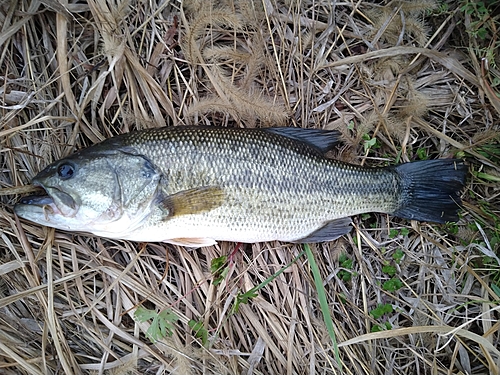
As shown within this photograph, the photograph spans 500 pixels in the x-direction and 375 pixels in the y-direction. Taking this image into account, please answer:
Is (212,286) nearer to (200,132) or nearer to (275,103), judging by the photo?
(200,132)

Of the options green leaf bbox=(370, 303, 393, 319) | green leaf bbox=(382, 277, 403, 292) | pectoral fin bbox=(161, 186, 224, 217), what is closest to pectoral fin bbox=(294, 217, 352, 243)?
green leaf bbox=(382, 277, 403, 292)

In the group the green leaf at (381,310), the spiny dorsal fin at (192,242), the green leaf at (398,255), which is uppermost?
the spiny dorsal fin at (192,242)

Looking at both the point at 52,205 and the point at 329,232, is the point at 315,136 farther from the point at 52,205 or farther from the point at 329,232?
the point at 52,205

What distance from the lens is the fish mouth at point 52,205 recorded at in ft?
8.95

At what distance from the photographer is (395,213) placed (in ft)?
10.8

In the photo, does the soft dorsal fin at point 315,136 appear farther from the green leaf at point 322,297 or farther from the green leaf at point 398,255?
the green leaf at point 398,255

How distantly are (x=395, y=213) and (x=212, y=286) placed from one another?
1676 millimetres

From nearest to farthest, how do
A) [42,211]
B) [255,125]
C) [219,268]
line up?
[42,211]
[219,268]
[255,125]

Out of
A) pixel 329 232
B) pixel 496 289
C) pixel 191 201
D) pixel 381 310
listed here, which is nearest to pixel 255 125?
pixel 191 201

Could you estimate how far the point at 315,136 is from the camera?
326cm

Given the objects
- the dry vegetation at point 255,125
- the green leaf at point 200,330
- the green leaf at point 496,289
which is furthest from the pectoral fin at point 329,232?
the green leaf at point 496,289

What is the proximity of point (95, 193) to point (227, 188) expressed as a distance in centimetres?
95

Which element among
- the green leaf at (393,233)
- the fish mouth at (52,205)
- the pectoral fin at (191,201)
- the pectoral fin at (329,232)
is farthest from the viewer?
the green leaf at (393,233)

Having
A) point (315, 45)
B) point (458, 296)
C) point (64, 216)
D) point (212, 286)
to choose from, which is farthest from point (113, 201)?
point (458, 296)
